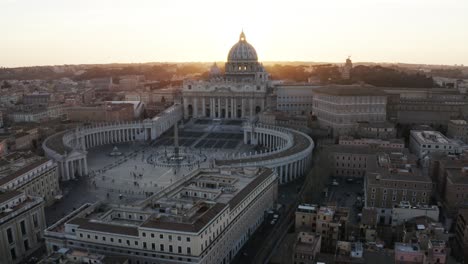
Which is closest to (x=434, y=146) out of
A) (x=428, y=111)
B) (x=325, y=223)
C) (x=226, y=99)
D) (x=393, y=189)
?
(x=393, y=189)

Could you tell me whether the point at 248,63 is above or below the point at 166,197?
above

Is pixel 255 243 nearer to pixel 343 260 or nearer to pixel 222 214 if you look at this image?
pixel 222 214

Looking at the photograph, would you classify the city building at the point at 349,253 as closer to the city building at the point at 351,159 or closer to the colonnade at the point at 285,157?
the colonnade at the point at 285,157

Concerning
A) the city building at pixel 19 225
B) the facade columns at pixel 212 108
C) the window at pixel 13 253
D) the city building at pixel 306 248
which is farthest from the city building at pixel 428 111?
the window at pixel 13 253

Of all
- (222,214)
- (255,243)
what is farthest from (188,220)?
(255,243)

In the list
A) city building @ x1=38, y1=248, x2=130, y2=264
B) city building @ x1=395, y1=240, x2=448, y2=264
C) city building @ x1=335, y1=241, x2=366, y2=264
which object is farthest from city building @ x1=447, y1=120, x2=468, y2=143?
city building @ x1=38, y1=248, x2=130, y2=264

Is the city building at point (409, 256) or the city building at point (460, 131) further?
the city building at point (460, 131)

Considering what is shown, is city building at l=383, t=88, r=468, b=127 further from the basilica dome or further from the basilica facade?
the basilica dome
